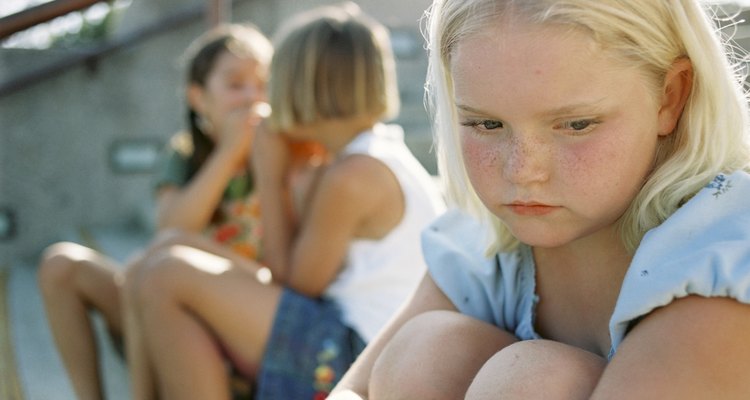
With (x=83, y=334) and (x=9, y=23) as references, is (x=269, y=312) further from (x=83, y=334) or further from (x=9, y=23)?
(x=9, y=23)

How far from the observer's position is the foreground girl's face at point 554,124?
1.00 metres

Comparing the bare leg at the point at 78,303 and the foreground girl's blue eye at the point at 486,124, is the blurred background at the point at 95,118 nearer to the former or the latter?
the bare leg at the point at 78,303

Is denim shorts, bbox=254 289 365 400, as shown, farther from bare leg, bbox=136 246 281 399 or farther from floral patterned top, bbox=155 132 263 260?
floral patterned top, bbox=155 132 263 260

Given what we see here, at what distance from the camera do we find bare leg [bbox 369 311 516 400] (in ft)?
3.86

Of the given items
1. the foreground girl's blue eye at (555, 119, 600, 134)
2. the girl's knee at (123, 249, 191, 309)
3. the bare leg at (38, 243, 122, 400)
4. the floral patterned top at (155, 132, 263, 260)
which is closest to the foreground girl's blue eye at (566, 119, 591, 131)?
the foreground girl's blue eye at (555, 119, 600, 134)

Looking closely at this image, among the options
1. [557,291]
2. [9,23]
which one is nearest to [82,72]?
[9,23]

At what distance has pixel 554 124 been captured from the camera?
1022mm

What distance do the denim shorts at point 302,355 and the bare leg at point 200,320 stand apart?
1.3 inches

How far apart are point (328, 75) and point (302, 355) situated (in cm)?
71

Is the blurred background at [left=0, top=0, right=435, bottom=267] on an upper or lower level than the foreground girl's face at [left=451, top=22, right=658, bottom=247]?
lower

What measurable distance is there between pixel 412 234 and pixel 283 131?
1.60ft

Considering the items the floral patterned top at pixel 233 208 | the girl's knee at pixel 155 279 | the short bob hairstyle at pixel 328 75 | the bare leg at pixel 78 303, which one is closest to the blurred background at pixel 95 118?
the floral patterned top at pixel 233 208

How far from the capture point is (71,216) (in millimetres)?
4289

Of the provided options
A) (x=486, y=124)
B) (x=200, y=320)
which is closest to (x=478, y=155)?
(x=486, y=124)
